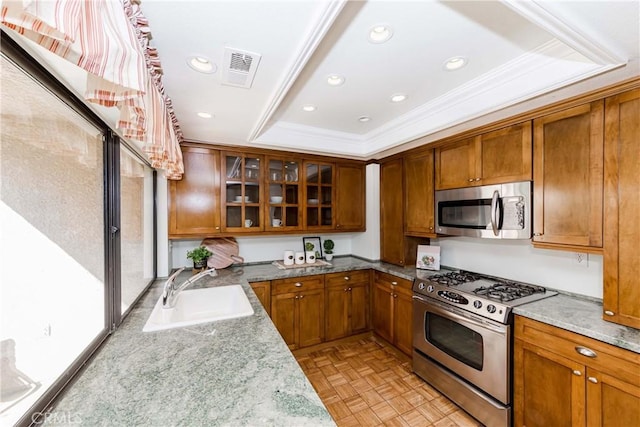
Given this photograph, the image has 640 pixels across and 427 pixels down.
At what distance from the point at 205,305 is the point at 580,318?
2537 mm

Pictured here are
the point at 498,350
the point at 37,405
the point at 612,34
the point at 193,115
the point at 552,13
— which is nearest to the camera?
the point at 37,405

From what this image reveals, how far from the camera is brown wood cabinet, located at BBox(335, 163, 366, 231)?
3.44 meters

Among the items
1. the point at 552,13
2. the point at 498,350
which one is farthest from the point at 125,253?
the point at 498,350

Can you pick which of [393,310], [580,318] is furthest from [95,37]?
[393,310]

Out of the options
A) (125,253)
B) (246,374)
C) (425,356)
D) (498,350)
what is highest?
(125,253)

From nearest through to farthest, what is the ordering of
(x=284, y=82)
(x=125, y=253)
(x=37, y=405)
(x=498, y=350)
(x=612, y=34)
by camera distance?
(x=37, y=405) < (x=612, y=34) < (x=284, y=82) < (x=125, y=253) < (x=498, y=350)

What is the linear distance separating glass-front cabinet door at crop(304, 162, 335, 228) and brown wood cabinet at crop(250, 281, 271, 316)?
873 millimetres

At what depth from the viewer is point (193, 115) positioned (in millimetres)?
2014

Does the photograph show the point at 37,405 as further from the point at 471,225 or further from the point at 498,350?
the point at 471,225

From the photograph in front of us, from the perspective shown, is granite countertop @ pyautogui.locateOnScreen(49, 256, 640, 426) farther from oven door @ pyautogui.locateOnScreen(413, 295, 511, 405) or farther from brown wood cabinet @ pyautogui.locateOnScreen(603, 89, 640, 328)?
oven door @ pyautogui.locateOnScreen(413, 295, 511, 405)

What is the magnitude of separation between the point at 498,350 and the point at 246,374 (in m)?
1.74

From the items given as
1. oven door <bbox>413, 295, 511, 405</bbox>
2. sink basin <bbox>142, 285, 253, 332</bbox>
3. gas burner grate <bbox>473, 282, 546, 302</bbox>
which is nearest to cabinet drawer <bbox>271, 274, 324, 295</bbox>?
sink basin <bbox>142, 285, 253, 332</bbox>

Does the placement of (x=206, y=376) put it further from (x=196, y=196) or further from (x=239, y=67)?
(x=196, y=196)

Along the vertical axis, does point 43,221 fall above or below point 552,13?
below
